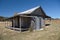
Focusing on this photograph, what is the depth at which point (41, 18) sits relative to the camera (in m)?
22.3

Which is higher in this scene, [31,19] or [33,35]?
[31,19]

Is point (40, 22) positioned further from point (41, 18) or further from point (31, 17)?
point (31, 17)

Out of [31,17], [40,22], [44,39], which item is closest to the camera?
A: [44,39]

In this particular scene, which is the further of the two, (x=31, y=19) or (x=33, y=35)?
(x=31, y=19)

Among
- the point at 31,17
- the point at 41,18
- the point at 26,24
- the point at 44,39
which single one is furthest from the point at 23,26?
the point at 44,39

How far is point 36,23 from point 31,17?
1390 mm

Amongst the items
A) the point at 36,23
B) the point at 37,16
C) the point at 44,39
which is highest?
the point at 37,16

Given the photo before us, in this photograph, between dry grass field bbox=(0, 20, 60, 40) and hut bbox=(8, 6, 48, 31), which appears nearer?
dry grass field bbox=(0, 20, 60, 40)

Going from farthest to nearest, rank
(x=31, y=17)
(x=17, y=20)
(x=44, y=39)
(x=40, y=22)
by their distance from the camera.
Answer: (x=17, y=20)
(x=40, y=22)
(x=31, y=17)
(x=44, y=39)

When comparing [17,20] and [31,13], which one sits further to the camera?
[17,20]

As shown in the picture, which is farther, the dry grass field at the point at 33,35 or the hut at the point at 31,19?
the hut at the point at 31,19

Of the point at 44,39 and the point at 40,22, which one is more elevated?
the point at 40,22

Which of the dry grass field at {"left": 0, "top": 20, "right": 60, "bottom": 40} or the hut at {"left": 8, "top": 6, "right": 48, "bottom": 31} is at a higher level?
the hut at {"left": 8, "top": 6, "right": 48, "bottom": 31}

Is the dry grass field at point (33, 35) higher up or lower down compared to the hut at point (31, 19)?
lower down
